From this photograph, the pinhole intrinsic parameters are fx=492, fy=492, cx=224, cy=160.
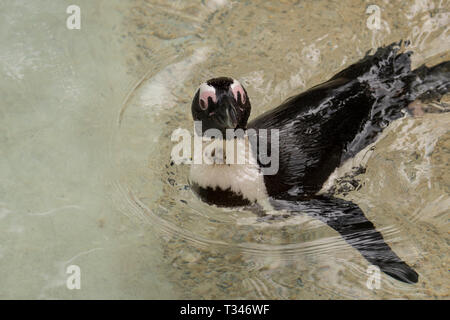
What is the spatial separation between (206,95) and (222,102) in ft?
0.24

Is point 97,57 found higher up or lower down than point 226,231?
higher up

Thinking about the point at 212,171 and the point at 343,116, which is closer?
the point at 212,171

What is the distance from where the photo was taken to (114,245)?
7.94 ft

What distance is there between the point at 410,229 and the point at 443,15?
1574 millimetres

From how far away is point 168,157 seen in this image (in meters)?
2.72

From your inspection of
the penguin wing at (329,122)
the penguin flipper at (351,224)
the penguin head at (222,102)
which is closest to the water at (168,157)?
the penguin flipper at (351,224)

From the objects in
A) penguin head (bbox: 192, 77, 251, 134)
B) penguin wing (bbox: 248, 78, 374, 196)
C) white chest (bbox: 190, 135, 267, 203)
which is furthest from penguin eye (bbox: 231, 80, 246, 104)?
penguin wing (bbox: 248, 78, 374, 196)

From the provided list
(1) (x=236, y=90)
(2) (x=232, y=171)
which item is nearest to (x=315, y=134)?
(2) (x=232, y=171)

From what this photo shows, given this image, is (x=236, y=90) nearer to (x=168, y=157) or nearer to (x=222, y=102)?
(x=222, y=102)

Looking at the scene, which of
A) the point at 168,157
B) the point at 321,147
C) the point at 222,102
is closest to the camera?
the point at 222,102

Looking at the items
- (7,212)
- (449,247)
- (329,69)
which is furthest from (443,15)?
(7,212)

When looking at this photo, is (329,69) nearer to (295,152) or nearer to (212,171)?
(295,152)

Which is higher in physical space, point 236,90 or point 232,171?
point 236,90

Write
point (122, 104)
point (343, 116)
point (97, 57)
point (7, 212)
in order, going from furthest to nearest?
1. point (97, 57)
2. point (122, 104)
3. point (7, 212)
4. point (343, 116)
